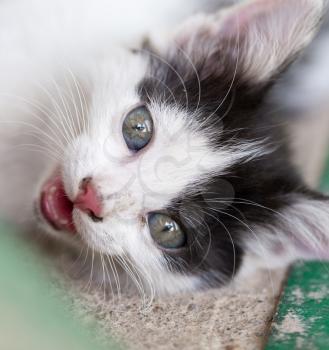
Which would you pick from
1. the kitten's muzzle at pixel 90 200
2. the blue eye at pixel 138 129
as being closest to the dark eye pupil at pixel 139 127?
the blue eye at pixel 138 129

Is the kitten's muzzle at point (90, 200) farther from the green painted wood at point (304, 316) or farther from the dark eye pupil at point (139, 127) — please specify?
the green painted wood at point (304, 316)

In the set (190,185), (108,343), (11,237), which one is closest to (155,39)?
(190,185)

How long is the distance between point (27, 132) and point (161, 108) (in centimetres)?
40

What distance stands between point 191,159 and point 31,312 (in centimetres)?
48

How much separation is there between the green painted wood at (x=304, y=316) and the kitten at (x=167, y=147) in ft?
0.23

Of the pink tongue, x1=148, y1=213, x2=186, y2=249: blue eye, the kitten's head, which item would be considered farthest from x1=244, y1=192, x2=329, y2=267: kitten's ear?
the pink tongue

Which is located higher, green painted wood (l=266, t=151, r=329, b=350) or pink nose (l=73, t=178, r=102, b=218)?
pink nose (l=73, t=178, r=102, b=218)

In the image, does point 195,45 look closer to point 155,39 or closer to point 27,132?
point 155,39

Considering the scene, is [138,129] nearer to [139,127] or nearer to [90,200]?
[139,127]

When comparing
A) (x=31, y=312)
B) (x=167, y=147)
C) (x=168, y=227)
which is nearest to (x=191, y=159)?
(x=167, y=147)

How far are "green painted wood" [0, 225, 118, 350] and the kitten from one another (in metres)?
0.17

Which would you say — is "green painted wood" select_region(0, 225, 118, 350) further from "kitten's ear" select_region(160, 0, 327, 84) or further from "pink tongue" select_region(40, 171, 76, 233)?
"kitten's ear" select_region(160, 0, 327, 84)

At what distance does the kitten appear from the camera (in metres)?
1.13

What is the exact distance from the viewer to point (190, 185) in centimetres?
114
